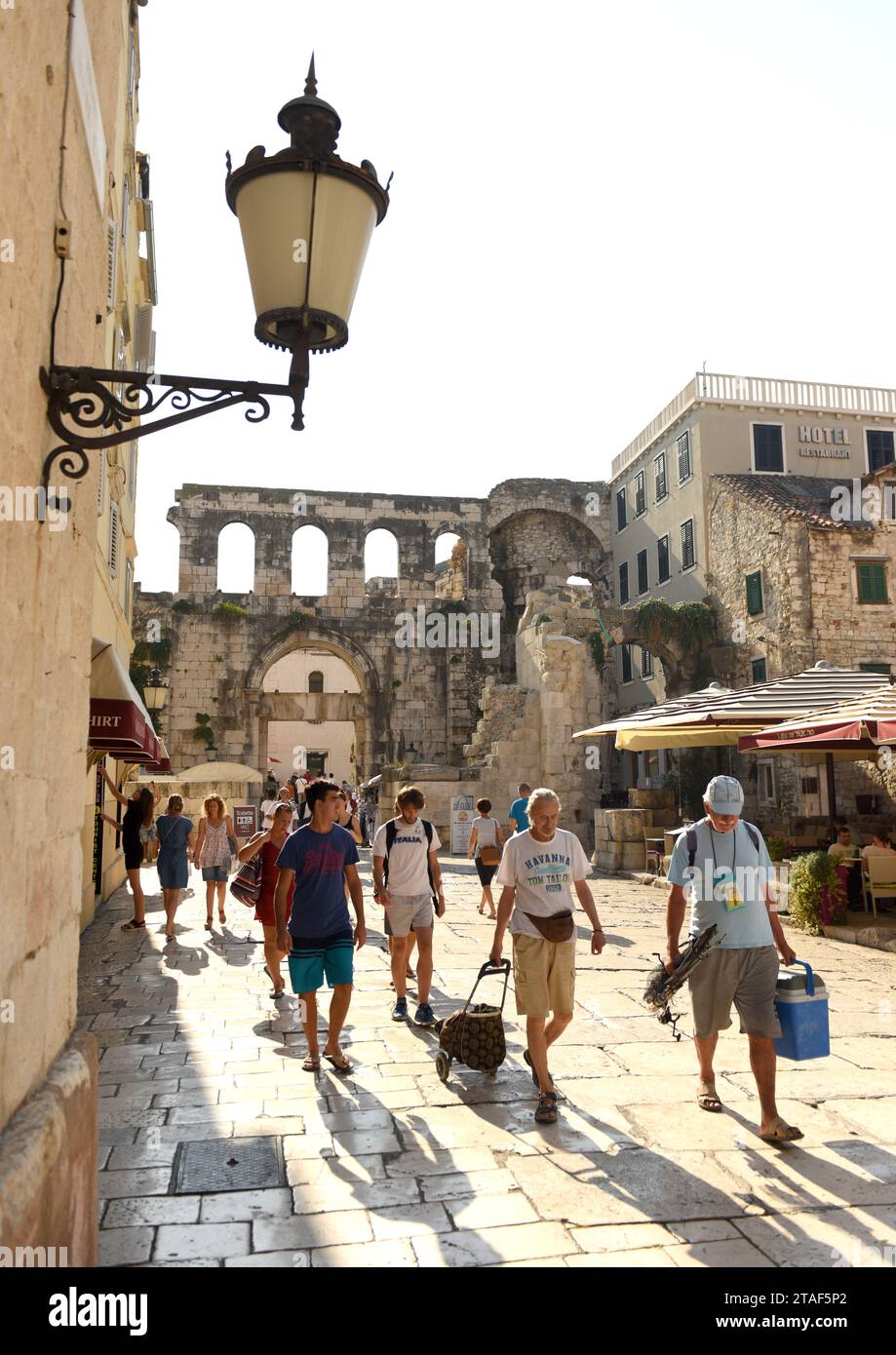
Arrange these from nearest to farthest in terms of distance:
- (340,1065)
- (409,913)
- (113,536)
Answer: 1. (340,1065)
2. (409,913)
3. (113,536)

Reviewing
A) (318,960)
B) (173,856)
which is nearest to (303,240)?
(318,960)

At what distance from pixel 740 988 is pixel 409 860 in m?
2.83

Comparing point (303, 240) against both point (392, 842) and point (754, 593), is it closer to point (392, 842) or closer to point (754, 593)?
point (392, 842)

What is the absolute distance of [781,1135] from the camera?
455 cm

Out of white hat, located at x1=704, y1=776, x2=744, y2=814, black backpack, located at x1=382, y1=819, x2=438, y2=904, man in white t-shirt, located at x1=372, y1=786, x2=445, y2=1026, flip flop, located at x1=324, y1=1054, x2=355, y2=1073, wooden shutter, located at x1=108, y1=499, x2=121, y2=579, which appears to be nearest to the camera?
white hat, located at x1=704, y1=776, x2=744, y2=814

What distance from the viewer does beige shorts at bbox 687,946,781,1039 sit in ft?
15.5

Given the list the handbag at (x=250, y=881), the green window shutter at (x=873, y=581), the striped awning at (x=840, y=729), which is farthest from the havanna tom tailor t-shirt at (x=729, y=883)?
the green window shutter at (x=873, y=581)

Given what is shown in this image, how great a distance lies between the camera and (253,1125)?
4789mm

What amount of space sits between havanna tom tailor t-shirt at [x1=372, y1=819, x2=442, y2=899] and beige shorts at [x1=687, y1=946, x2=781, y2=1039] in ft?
8.29

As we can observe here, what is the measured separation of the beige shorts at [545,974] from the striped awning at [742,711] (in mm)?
7745

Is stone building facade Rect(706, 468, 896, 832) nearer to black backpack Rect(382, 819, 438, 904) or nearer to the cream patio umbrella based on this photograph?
the cream patio umbrella

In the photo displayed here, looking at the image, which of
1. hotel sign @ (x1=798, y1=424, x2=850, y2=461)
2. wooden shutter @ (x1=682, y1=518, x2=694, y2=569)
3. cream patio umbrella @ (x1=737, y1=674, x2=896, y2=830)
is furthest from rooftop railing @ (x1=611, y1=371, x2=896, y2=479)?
cream patio umbrella @ (x1=737, y1=674, x2=896, y2=830)

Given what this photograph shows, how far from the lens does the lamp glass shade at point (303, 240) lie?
349 centimetres
